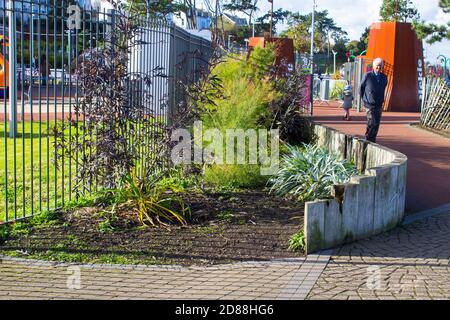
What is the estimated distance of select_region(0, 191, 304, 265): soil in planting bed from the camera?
5.75 metres

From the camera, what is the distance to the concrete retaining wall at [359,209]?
5996 mm

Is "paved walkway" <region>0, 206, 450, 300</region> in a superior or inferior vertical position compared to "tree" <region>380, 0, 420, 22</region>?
inferior

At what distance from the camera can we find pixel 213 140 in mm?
8812

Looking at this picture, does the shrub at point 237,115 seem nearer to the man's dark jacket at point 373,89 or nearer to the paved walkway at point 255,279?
the man's dark jacket at point 373,89

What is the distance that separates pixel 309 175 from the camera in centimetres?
805

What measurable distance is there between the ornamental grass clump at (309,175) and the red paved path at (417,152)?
1.17 metres

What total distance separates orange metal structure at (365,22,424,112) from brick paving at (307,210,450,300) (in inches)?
790

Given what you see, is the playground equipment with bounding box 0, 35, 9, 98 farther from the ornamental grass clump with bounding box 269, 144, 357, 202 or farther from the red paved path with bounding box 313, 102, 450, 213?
the red paved path with bounding box 313, 102, 450, 213

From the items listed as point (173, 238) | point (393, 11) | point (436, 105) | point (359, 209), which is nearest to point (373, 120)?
point (359, 209)

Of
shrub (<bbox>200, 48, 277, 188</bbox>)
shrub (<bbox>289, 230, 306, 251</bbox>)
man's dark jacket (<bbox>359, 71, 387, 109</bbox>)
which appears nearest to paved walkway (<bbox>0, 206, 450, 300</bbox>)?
shrub (<bbox>289, 230, 306, 251</bbox>)

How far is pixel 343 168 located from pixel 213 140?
2053 mm

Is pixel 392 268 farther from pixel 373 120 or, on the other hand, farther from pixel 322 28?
pixel 322 28
